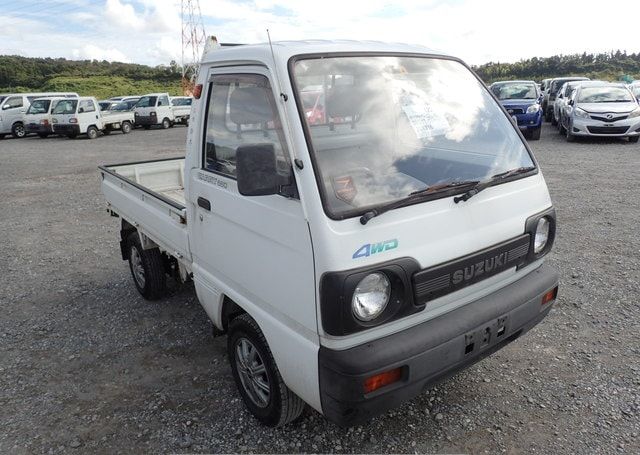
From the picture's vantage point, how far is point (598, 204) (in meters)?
7.30

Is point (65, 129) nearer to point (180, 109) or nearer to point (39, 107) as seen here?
point (39, 107)

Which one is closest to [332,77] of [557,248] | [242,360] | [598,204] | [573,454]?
[242,360]

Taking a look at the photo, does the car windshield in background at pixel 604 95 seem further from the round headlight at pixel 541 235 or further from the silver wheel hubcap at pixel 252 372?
the silver wheel hubcap at pixel 252 372

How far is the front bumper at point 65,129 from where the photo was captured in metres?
19.4

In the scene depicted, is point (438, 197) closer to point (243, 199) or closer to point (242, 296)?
point (243, 199)

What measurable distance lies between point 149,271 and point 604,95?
1350 cm

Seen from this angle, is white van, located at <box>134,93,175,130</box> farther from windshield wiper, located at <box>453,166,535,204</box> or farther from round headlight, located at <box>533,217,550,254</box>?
round headlight, located at <box>533,217,550,254</box>

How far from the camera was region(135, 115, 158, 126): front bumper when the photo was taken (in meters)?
22.9

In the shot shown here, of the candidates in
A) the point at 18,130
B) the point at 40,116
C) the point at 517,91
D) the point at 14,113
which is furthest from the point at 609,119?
the point at 18,130

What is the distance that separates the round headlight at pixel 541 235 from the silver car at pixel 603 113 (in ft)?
38.4

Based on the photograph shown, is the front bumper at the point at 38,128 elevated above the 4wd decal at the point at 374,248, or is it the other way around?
the 4wd decal at the point at 374,248

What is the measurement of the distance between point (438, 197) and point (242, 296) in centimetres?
122

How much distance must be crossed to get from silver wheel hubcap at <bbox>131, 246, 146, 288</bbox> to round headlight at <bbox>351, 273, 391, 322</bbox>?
3.09 meters

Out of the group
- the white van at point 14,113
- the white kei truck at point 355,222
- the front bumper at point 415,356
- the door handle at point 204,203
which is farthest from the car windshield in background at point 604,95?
the white van at point 14,113
